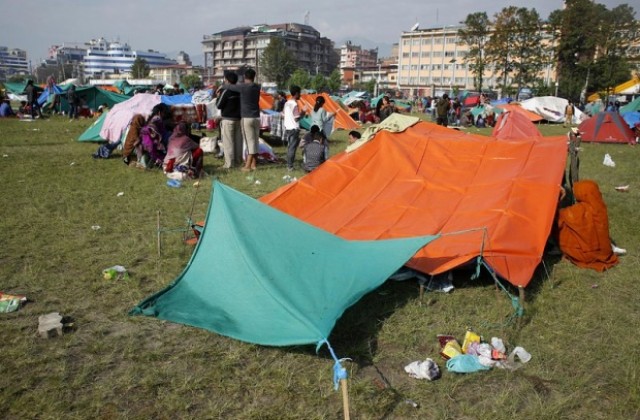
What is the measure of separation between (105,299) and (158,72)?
125999 millimetres

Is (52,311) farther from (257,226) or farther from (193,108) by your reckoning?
(193,108)

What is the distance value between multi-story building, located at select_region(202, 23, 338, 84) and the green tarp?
98.2 meters

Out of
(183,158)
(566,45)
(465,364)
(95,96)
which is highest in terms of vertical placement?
(566,45)

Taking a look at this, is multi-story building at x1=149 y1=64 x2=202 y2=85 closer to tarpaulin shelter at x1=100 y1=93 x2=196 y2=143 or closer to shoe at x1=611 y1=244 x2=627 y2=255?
tarpaulin shelter at x1=100 y1=93 x2=196 y2=143

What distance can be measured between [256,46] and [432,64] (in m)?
41.0

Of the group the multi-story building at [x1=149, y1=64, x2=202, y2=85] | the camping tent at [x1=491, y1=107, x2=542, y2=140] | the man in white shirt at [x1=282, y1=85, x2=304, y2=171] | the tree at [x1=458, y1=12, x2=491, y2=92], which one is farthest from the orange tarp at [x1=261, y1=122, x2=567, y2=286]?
the multi-story building at [x1=149, y1=64, x2=202, y2=85]

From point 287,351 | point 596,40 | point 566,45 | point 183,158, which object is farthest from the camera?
point 566,45

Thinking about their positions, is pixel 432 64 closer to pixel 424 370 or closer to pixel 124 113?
pixel 124 113

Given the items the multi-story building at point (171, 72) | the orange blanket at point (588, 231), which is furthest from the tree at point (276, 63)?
the orange blanket at point (588, 231)

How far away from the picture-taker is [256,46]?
98.1 meters

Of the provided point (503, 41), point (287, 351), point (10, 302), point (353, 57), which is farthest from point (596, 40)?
point (353, 57)

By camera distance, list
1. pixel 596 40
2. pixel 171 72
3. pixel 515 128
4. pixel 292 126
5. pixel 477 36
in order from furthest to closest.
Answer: pixel 171 72 → pixel 477 36 → pixel 596 40 → pixel 515 128 → pixel 292 126

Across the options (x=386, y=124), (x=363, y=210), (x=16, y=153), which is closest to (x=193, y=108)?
(x=16, y=153)

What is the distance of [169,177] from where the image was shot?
8070mm
